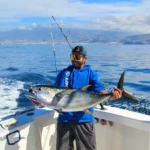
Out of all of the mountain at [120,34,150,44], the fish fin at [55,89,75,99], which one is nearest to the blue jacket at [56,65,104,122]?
the fish fin at [55,89,75,99]

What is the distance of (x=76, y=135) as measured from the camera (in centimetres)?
276

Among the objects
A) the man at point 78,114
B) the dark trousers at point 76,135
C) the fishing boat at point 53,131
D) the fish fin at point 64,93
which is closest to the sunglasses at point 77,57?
the man at point 78,114

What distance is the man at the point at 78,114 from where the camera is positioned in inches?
106

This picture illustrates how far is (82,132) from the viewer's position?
2752mm

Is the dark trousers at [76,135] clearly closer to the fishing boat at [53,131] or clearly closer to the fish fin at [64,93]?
the fishing boat at [53,131]

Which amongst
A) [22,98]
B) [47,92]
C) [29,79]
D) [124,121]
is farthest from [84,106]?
[29,79]

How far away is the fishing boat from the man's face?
735mm

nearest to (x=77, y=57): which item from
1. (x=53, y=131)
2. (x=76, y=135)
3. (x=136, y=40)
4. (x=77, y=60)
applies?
(x=77, y=60)

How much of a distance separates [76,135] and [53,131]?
59 centimetres

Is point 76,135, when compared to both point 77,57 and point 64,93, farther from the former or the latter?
point 77,57

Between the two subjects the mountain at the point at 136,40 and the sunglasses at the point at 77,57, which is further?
the mountain at the point at 136,40

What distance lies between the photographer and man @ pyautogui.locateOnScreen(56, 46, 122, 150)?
2.70m

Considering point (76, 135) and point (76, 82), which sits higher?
point (76, 82)

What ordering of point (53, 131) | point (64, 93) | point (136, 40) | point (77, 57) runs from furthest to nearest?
point (136, 40) < point (53, 131) < point (77, 57) < point (64, 93)
